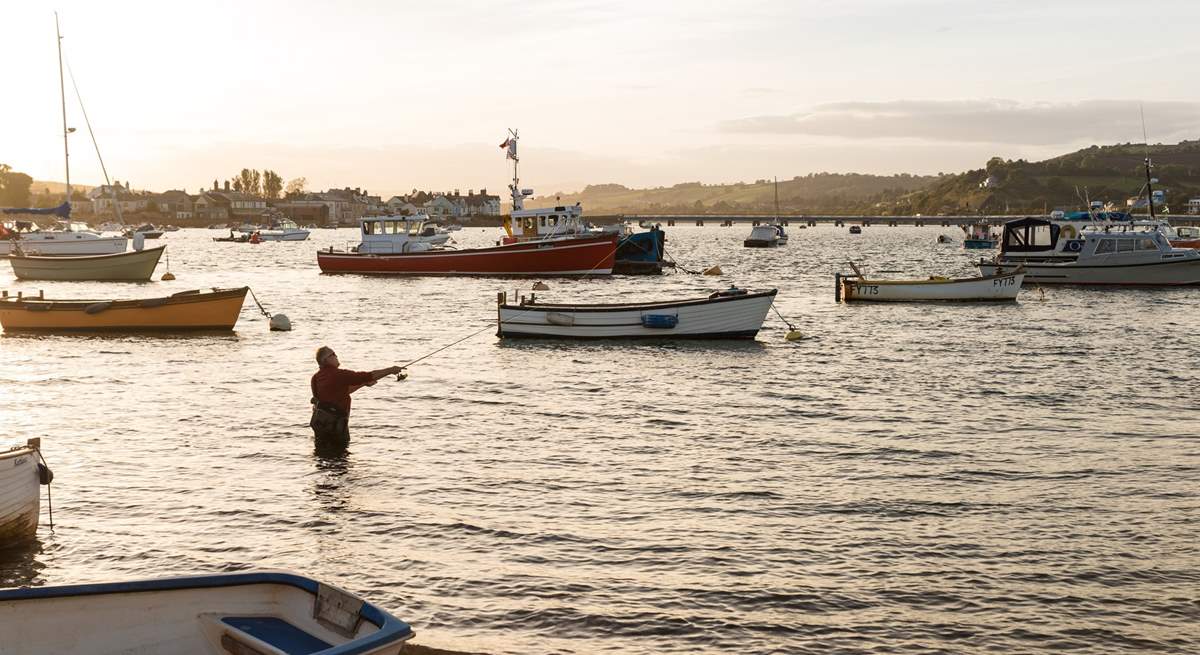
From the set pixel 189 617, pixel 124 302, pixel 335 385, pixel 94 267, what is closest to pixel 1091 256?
pixel 124 302

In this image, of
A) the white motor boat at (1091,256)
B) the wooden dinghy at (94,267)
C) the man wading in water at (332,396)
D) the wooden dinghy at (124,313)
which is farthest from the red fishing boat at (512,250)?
the man wading in water at (332,396)

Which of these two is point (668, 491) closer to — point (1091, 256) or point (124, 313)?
point (124, 313)

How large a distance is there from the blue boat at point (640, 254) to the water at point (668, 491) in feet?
146

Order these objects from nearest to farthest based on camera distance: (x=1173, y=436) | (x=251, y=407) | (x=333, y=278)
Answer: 1. (x=1173, y=436)
2. (x=251, y=407)
3. (x=333, y=278)

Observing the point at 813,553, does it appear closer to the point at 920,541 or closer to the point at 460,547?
the point at 920,541

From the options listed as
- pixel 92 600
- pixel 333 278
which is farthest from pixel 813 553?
pixel 333 278

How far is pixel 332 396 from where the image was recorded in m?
17.9

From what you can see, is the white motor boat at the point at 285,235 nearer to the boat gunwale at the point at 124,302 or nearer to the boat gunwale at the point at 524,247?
the boat gunwale at the point at 524,247

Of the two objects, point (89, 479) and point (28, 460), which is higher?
point (28, 460)

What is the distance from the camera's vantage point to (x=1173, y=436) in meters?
20.0

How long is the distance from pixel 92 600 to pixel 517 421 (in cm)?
1483

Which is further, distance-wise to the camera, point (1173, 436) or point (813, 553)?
point (1173, 436)

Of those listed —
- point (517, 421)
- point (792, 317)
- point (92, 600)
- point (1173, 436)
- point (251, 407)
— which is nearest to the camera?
point (92, 600)

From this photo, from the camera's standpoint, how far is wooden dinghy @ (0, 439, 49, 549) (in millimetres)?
12023
